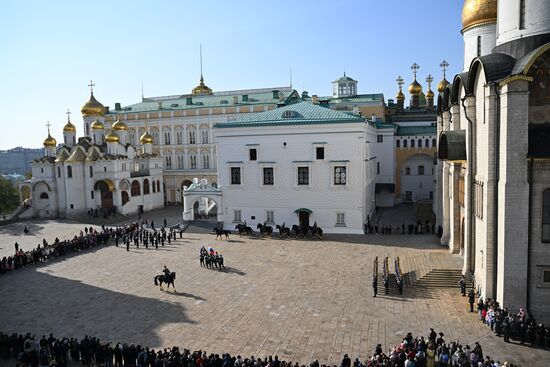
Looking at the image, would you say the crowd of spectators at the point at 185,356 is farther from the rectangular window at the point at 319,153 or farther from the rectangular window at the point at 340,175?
the rectangular window at the point at 319,153

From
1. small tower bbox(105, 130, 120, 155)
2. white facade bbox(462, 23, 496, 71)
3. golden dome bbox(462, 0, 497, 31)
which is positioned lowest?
small tower bbox(105, 130, 120, 155)

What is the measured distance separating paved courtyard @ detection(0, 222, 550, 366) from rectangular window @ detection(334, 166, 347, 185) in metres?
5.60

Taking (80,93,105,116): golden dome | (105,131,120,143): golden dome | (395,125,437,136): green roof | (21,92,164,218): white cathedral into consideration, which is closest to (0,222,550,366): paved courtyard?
(21,92,164,218): white cathedral

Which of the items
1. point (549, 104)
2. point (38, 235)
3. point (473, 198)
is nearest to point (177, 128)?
point (38, 235)

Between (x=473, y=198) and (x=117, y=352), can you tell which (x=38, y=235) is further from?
(x=473, y=198)

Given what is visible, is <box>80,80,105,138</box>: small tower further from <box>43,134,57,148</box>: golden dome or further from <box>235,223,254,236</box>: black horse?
<box>235,223,254,236</box>: black horse

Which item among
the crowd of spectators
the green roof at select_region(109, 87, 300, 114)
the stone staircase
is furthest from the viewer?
the green roof at select_region(109, 87, 300, 114)

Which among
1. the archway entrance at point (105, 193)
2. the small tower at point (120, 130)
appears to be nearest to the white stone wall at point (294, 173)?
the archway entrance at point (105, 193)

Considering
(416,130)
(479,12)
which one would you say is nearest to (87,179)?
(416,130)

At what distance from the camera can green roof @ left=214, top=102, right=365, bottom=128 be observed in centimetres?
3156

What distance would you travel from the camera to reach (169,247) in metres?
29.5

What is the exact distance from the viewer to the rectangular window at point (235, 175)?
34219 mm

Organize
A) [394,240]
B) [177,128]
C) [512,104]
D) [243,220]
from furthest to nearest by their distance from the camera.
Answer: [177,128] < [243,220] < [394,240] < [512,104]

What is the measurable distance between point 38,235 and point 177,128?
67.8 feet
